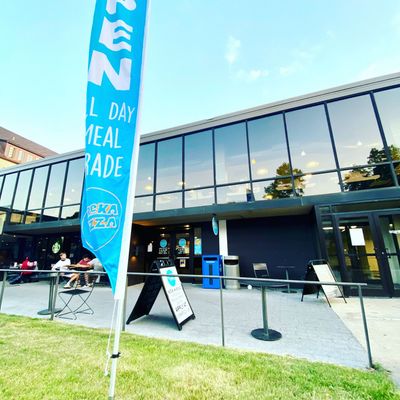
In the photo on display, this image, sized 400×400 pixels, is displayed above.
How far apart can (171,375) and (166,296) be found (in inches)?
62.2

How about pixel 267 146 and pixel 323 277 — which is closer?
pixel 323 277

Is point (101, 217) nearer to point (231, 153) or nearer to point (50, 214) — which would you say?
point (231, 153)

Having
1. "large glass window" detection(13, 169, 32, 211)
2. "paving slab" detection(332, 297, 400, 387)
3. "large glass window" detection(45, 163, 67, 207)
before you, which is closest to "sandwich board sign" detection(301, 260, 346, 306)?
"paving slab" detection(332, 297, 400, 387)

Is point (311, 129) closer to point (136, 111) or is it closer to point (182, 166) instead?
point (182, 166)

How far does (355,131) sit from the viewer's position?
7.02 metres

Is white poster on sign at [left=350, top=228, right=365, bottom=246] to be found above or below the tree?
below

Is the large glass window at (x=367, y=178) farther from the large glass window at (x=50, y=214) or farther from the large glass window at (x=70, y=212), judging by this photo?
the large glass window at (x=50, y=214)

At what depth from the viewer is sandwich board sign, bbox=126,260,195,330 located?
3701 mm

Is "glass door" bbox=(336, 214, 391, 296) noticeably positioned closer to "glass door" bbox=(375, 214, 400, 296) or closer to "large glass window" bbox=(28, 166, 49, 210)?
"glass door" bbox=(375, 214, 400, 296)

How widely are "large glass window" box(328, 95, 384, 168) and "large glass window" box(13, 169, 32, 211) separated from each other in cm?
1549

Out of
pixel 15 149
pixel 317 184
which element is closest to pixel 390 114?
pixel 317 184

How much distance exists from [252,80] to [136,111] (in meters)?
14.5

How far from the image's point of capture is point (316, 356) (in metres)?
2.59

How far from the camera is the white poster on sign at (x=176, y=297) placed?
3668mm
